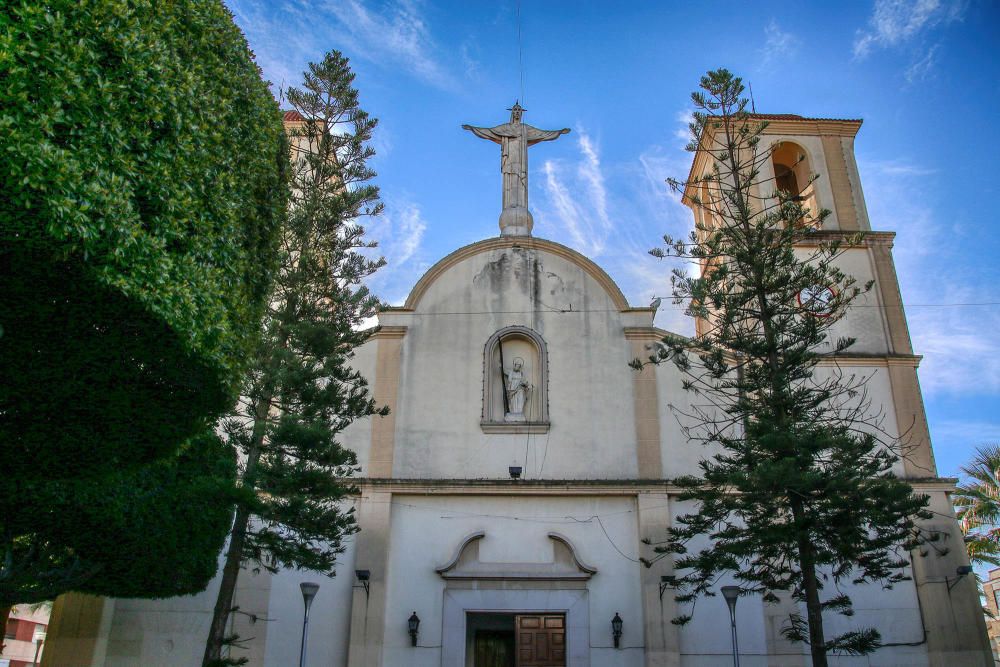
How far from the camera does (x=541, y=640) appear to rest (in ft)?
47.0

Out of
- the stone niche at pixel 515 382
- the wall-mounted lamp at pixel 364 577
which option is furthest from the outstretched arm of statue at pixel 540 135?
the wall-mounted lamp at pixel 364 577

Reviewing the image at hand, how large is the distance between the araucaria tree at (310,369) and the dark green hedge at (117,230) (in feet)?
16.7

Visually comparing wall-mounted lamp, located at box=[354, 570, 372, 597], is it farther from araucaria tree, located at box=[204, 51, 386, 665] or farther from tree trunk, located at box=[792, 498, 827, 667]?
tree trunk, located at box=[792, 498, 827, 667]

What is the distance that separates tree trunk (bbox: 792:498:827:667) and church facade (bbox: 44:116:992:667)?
134 inches

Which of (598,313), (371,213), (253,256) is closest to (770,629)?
(598,313)

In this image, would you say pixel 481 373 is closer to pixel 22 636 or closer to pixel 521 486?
pixel 521 486

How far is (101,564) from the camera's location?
35.6 ft

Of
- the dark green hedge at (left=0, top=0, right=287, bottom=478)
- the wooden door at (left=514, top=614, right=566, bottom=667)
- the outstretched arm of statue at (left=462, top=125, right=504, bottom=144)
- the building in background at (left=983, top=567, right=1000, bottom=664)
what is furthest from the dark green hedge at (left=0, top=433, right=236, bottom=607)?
the building in background at (left=983, top=567, right=1000, bottom=664)

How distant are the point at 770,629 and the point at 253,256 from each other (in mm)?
11618

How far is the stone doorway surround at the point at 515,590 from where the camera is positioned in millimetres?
14359

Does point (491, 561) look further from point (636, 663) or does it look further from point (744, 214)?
point (744, 214)

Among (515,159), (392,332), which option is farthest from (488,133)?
(392,332)

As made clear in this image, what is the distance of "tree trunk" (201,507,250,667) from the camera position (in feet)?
37.4

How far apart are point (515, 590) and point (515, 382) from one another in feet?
13.4
